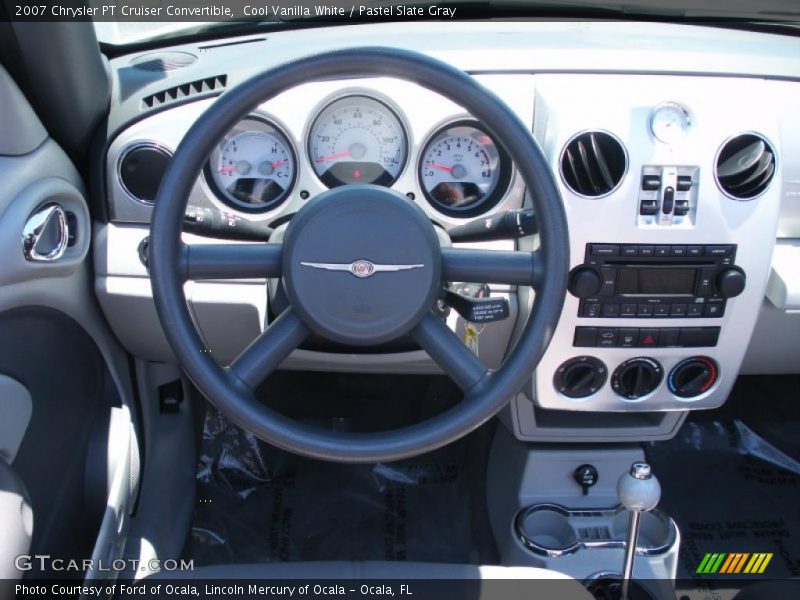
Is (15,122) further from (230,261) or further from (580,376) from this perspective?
(580,376)

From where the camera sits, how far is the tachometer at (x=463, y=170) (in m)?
1.68

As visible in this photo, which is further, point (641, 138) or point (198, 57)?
point (198, 57)

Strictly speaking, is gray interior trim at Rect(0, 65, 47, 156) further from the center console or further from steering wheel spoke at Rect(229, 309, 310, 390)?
the center console

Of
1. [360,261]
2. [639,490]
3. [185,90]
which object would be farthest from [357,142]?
[639,490]

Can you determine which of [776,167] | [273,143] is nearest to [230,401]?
[273,143]

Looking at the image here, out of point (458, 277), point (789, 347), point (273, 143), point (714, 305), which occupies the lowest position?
point (789, 347)

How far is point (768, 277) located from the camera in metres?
1.73

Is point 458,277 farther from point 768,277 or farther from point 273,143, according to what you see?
point 768,277

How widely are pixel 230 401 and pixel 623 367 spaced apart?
914mm

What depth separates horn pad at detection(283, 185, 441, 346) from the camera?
1.22 meters

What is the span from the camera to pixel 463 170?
1.70m

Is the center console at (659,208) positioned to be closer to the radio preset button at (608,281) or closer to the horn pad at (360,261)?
the radio preset button at (608,281)

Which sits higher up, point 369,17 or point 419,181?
point 369,17

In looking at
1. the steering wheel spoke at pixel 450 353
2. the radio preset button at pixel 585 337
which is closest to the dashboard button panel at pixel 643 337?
the radio preset button at pixel 585 337
